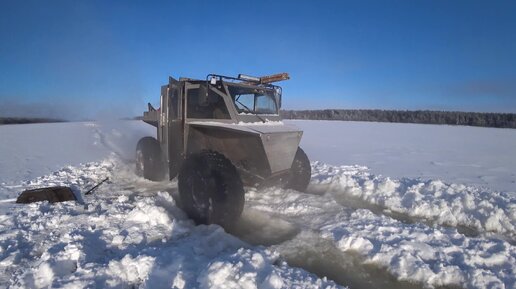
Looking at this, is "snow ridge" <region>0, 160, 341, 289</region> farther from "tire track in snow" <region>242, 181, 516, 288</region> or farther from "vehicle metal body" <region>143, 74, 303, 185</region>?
"vehicle metal body" <region>143, 74, 303, 185</region>

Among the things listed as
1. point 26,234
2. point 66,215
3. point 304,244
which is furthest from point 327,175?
point 26,234

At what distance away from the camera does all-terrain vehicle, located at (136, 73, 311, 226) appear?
4.56 metres

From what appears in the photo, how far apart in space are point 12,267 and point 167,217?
6.06 ft

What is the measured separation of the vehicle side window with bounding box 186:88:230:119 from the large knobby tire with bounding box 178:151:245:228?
3.03ft

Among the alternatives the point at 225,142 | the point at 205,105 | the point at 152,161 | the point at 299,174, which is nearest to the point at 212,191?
the point at 225,142

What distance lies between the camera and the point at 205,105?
532cm

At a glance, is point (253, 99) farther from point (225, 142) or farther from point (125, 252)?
point (125, 252)

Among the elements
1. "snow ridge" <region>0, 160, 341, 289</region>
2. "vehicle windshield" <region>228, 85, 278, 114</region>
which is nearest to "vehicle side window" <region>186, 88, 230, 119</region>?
"vehicle windshield" <region>228, 85, 278, 114</region>

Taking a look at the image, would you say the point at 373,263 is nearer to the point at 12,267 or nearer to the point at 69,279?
the point at 69,279

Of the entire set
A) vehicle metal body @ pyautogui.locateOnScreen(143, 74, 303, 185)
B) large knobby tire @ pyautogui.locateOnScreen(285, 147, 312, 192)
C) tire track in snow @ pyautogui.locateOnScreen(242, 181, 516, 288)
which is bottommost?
tire track in snow @ pyautogui.locateOnScreen(242, 181, 516, 288)

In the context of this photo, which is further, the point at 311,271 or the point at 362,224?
the point at 362,224

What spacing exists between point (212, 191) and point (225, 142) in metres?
1.13

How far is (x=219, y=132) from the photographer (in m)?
5.33

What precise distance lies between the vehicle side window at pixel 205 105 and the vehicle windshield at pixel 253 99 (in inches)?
10.5
